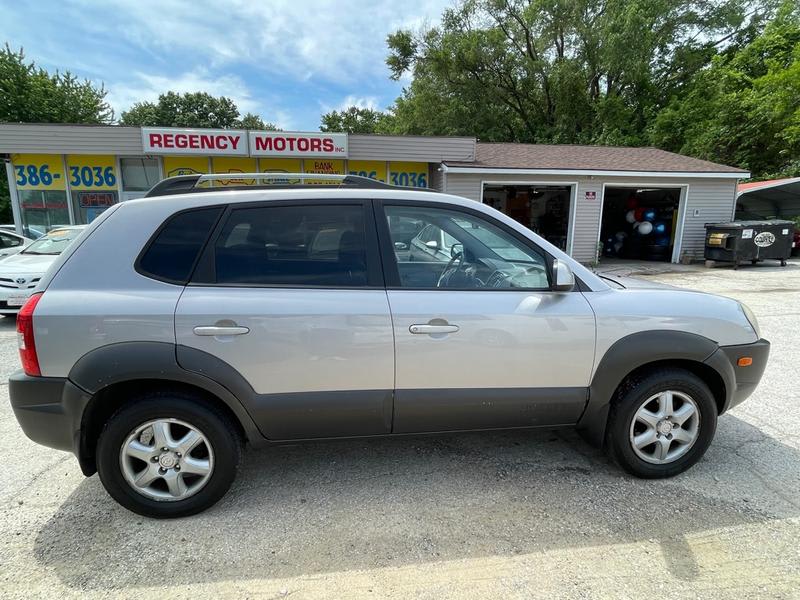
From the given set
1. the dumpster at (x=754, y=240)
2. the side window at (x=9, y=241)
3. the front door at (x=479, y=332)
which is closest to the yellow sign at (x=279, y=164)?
the side window at (x=9, y=241)

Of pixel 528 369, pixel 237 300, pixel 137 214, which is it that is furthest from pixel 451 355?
pixel 137 214

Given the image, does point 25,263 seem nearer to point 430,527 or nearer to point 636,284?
point 430,527

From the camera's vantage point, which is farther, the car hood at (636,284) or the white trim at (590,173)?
the white trim at (590,173)

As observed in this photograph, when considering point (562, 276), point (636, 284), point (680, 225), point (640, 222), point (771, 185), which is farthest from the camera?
point (640, 222)

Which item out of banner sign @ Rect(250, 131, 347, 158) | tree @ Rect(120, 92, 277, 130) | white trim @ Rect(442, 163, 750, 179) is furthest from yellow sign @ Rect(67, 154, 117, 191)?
tree @ Rect(120, 92, 277, 130)

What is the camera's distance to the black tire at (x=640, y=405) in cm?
257

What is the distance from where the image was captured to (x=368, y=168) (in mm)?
13031

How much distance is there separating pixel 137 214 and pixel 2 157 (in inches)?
557

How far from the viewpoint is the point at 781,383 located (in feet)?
14.0

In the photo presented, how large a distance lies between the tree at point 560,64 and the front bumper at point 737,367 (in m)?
23.8

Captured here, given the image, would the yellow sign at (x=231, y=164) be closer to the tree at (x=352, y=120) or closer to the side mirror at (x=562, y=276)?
the side mirror at (x=562, y=276)

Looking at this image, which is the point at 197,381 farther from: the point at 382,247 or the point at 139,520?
the point at 382,247

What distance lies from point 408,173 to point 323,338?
11875 millimetres

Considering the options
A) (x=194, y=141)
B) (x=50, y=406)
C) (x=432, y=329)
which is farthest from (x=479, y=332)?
(x=194, y=141)
